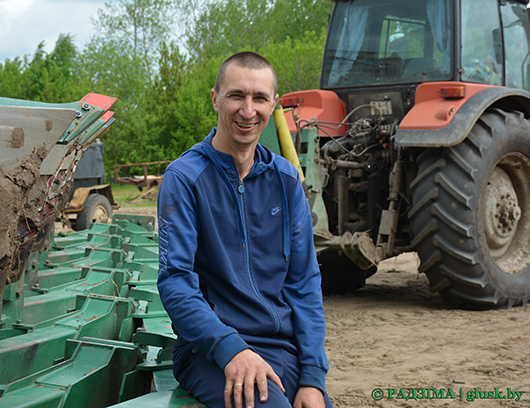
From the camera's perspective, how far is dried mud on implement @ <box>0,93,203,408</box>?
169 cm

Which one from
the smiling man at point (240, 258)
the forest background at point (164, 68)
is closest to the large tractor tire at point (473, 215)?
the smiling man at point (240, 258)

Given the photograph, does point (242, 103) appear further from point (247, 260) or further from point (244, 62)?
point (247, 260)

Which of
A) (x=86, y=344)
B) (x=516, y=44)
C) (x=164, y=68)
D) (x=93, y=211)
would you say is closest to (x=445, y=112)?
(x=516, y=44)

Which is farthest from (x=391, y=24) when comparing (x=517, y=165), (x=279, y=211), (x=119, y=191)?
(x=119, y=191)

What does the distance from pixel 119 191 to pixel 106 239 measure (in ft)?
49.4

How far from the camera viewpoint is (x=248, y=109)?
1788 millimetres

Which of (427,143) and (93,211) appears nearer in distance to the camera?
(427,143)

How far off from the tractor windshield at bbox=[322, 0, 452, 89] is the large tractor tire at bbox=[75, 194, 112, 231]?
16.2ft

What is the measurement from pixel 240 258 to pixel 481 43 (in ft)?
12.9

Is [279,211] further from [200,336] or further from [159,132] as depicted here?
[159,132]

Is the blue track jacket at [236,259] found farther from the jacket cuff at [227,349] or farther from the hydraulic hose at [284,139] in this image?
the hydraulic hose at [284,139]

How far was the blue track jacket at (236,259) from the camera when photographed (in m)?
1.65

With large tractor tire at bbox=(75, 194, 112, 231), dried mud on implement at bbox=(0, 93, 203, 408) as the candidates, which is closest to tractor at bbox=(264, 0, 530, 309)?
dried mud on implement at bbox=(0, 93, 203, 408)

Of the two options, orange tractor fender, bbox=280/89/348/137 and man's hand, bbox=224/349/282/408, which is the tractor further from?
man's hand, bbox=224/349/282/408
